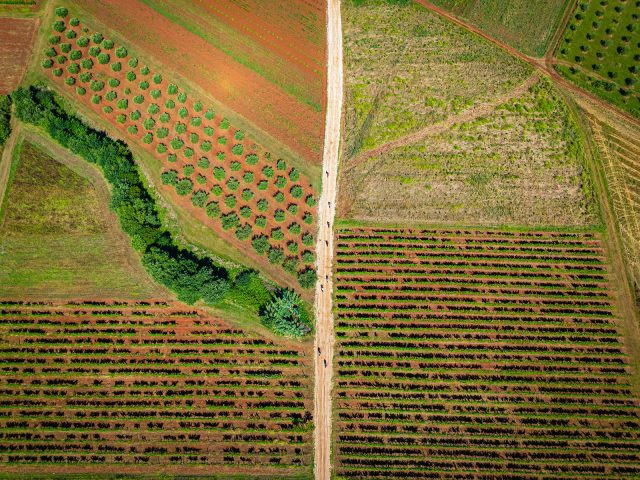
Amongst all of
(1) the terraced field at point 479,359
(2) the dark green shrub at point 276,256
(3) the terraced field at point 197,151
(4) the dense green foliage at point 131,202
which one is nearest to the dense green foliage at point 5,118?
(4) the dense green foliage at point 131,202

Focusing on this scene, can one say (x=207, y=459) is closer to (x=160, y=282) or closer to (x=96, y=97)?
(x=160, y=282)

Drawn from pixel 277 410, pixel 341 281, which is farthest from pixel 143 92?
pixel 277 410

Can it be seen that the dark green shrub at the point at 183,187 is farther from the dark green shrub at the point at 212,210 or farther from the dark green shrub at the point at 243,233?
the dark green shrub at the point at 243,233

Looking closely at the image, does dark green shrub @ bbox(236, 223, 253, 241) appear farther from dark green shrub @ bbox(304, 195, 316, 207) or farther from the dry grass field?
the dry grass field

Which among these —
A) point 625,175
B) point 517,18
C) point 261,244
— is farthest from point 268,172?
point 625,175

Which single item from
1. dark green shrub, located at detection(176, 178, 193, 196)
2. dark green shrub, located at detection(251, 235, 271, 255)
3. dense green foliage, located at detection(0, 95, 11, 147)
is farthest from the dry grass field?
dense green foliage, located at detection(0, 95, 11, 147)

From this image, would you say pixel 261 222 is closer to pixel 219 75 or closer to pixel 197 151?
pixel 197 151
